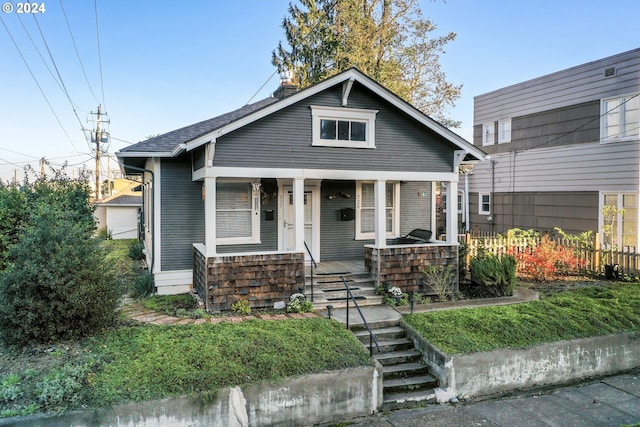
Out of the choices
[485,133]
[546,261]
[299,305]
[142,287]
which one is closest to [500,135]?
[485,133]

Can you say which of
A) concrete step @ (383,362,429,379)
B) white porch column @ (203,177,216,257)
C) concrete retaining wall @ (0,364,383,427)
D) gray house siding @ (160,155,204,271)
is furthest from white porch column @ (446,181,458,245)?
gray house siding @ (160,155,204,271)

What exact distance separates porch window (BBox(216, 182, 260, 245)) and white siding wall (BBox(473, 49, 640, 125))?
11.8 meters

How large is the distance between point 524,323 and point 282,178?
5.72 metres

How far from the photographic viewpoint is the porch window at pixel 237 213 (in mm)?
10062

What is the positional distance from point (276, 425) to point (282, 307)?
3.45 meters

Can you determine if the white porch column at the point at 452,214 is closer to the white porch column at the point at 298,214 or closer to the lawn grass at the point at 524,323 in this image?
the lawn grass at the point at 524,323

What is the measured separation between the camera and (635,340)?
7270 mm

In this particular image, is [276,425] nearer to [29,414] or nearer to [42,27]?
[29,414]

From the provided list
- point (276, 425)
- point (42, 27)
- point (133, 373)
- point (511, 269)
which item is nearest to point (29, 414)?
point (133, 373)

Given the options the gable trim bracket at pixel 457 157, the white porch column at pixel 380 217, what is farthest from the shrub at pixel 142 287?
the gable trim bracket at pixel 457 157

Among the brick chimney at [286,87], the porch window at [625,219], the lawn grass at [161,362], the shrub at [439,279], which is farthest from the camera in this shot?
the porch window at [625,219]

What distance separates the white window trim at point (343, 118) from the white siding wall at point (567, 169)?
8.63 m

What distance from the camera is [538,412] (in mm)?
5656

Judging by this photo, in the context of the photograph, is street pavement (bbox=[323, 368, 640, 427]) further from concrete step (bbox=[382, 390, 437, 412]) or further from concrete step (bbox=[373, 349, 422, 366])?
concrete step (bbox=[373, 349, 422, 366])
